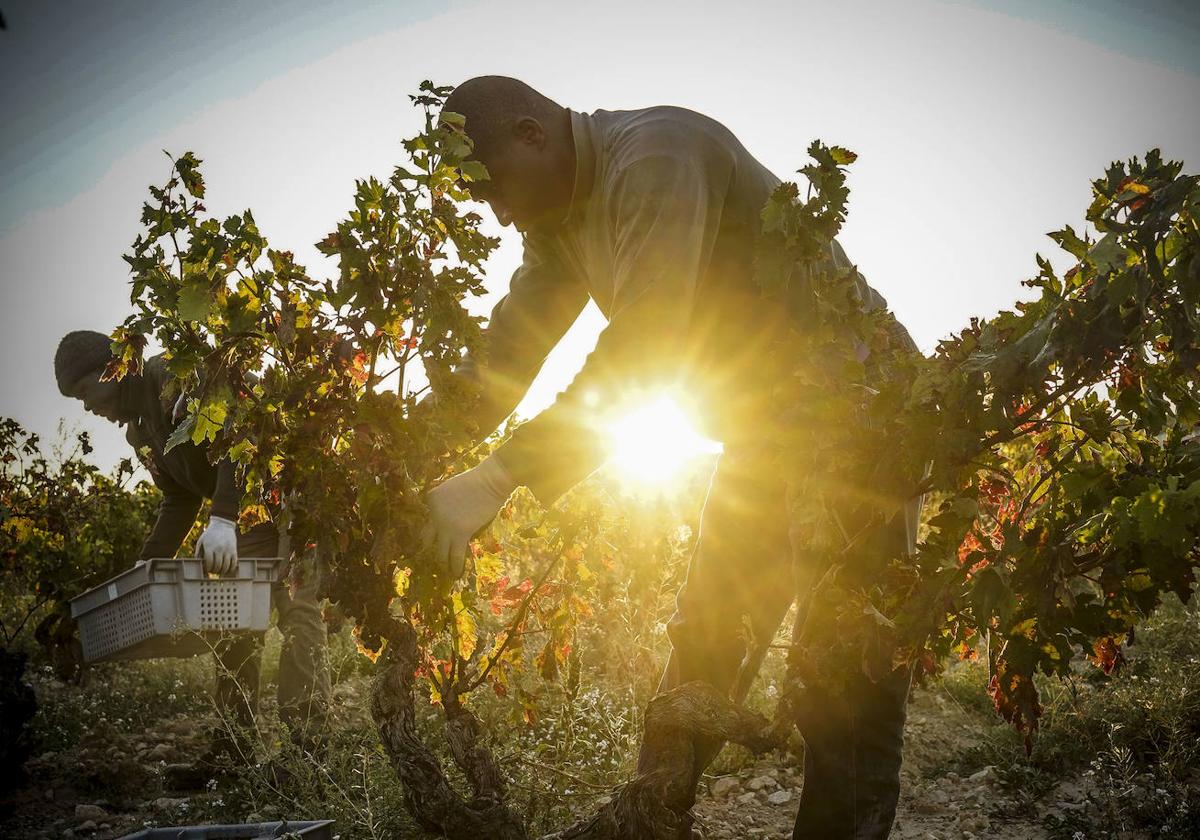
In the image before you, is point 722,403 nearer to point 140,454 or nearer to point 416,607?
point 416,607

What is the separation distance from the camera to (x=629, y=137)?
7.95 feet

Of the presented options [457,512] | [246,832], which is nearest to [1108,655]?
[457,512]

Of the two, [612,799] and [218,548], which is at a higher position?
[218,548]

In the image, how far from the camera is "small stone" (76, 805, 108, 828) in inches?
152

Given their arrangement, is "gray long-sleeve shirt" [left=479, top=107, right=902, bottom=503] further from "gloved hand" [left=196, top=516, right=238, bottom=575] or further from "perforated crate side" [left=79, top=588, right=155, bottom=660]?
"perforated crate side" [left=79, top=588, right=155, bottom=660]

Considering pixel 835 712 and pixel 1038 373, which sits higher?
pixel 1038 373

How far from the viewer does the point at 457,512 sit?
217 centimetres

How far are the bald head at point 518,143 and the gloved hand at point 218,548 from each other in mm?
2396

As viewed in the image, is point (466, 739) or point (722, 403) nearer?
point (466, 739)

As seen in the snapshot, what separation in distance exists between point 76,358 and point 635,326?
440 centimetres

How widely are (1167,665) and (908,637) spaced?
10.9ft

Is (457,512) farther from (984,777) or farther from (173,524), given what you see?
(173,524)

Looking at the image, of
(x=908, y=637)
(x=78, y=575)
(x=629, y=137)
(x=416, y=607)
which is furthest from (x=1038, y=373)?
(x=78, y=575)

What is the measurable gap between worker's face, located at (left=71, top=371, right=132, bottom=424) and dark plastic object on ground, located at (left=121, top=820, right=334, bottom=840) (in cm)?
340
